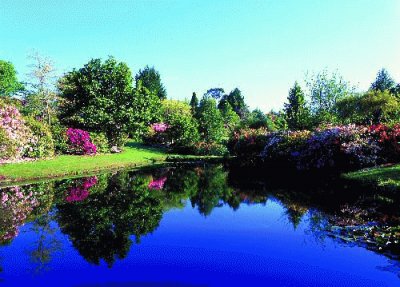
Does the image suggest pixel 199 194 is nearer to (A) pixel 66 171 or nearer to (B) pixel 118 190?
(B) pixel 118 190

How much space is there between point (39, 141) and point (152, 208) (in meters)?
16.4

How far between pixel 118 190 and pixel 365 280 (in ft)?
45.1

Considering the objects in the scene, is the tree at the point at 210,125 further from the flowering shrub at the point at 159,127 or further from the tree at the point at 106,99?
the tree at the point at 106,99

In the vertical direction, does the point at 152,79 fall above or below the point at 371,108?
above

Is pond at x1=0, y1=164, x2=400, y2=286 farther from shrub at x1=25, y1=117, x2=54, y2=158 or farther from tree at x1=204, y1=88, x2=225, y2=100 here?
tree at x1=204, y1=88, x2=225, y2=100

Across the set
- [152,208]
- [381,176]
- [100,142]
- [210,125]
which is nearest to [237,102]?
[210,125]

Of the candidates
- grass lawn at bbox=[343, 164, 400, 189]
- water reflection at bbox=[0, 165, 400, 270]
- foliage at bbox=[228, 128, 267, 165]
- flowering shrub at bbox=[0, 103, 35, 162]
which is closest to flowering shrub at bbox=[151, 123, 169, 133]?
foliage at bbox=[228, 128, 267, 165]

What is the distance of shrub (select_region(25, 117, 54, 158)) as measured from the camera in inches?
1001

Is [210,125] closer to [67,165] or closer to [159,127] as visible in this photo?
[159,127]

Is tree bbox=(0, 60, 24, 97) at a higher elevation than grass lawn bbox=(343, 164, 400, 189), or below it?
higher

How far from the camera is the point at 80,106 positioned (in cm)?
3697

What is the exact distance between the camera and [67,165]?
1038 inches

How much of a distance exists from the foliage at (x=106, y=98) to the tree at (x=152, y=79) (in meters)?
37.0

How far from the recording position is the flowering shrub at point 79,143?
31.2 meters
